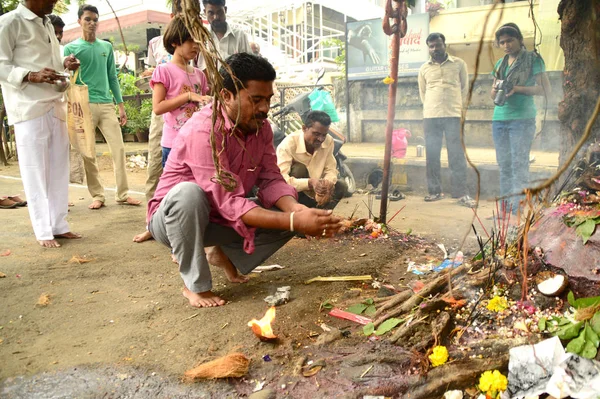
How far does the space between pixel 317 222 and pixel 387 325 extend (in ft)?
1.98

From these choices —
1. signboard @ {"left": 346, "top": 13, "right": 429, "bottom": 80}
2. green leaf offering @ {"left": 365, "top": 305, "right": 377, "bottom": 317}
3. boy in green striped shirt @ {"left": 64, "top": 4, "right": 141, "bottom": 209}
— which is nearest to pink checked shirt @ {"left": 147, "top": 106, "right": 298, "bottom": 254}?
green leaf offering @ {"left": 365, "top": 305, "right": 377, "bottom": 317}

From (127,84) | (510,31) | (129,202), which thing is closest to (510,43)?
(510,31)

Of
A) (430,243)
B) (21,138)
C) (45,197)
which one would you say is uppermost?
(21,138)

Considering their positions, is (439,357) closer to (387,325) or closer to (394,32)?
(387,325)

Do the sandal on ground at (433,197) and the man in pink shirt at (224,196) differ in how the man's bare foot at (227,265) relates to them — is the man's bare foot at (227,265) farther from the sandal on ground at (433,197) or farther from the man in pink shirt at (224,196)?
the sandal on ground at (433,197)

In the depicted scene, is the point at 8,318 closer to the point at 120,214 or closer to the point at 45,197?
the point at 45,197

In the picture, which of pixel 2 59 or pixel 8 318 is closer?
pixel 8 318

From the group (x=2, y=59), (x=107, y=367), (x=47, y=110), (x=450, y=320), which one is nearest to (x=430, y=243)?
(x=450, y=320)

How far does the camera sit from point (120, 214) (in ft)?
17.7

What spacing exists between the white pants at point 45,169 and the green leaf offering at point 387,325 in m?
3.03

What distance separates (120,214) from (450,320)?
→ 4065mm

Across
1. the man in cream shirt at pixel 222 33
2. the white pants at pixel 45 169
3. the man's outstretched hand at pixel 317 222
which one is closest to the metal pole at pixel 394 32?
the man in cream shirt at pixel 222 33

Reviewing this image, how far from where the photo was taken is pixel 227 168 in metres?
2.75

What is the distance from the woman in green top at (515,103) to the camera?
16.3 feet
